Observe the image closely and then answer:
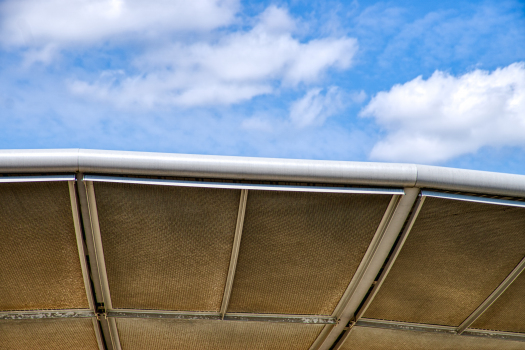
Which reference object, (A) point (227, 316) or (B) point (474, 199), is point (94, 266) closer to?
(A) point (227, 316)

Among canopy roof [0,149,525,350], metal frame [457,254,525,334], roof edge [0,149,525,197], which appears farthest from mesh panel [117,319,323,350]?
roof edge [0,149,525,197]

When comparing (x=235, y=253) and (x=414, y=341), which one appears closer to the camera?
(x=235, y=253)

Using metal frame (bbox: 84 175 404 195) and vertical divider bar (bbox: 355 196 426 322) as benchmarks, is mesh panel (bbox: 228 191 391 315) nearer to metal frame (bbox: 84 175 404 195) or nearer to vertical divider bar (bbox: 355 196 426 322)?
metal frame (bbox: 84 175 404 195)

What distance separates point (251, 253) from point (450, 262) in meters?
3.34

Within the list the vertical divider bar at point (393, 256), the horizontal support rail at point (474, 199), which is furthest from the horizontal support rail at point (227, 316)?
the horizontal support rail at point (474, 199)

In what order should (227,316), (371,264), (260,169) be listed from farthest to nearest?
(227,316) < (371,264) < (260,169)

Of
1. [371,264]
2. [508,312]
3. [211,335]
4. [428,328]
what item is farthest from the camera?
[428,328]

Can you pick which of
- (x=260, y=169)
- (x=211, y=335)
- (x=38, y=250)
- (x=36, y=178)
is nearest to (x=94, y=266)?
(x=38, y=250)

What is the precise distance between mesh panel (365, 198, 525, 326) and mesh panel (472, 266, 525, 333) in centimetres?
40

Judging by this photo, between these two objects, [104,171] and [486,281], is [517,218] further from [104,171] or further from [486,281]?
[104,171]

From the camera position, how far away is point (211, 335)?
26.0ft

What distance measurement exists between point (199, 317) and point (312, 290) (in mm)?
2100

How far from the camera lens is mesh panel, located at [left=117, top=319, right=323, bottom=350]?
25.2 ft

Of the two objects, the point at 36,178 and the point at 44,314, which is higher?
the point at 36,178
